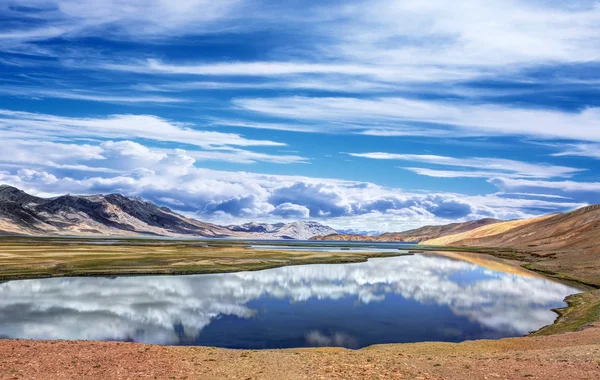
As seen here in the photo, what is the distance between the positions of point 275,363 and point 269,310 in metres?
25.1

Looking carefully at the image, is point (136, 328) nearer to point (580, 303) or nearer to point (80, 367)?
point (80, 367)

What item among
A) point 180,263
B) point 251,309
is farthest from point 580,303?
point 180,263

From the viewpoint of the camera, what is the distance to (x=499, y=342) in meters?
36.2

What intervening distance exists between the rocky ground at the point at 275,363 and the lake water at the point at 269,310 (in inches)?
Answer: 287

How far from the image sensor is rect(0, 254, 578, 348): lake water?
40375 mm

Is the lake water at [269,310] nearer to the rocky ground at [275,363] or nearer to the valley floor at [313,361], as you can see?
the valley floor at [313,361]

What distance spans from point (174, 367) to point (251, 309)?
26.4 meters

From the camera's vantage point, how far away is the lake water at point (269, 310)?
40.4m

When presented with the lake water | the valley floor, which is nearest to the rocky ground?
the valley floor

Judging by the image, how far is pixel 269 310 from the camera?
52.9 meters

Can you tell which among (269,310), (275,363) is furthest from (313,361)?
(269,310)

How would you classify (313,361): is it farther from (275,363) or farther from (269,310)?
(269,310)

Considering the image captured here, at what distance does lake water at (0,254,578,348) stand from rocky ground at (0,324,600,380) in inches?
287

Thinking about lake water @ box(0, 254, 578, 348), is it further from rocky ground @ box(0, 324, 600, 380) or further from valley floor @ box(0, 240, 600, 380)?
rocky ground @ box(0, 324, 600, 380)
